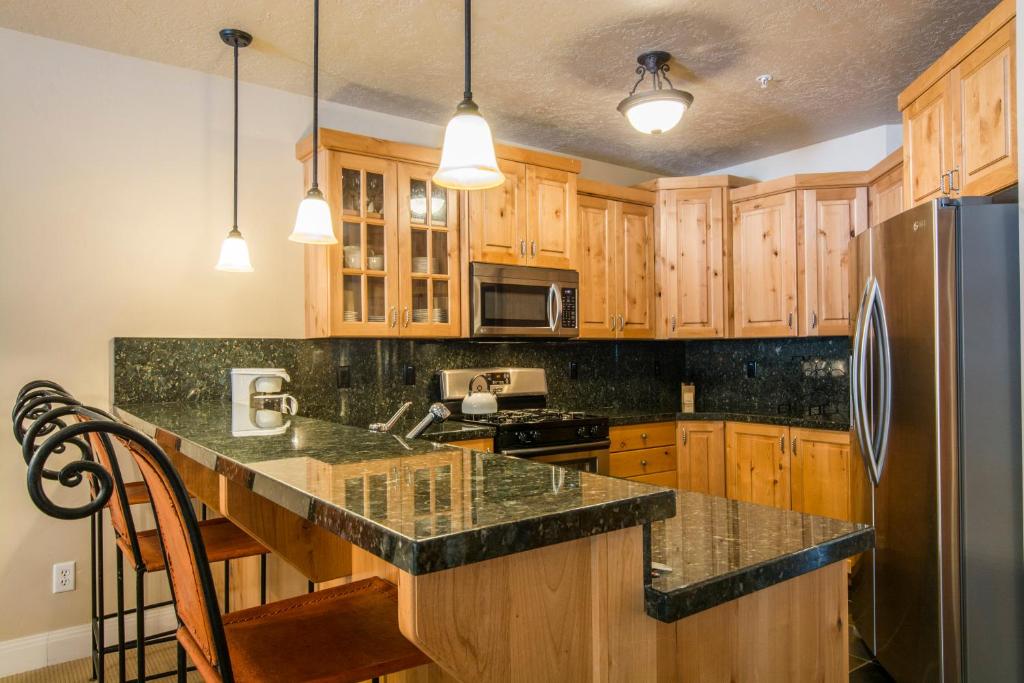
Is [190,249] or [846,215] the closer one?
[190,249]

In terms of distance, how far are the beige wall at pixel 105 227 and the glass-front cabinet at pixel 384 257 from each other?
31cm

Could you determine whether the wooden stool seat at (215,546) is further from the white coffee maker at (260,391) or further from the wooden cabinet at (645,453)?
the wooden cabinet at (645,453)

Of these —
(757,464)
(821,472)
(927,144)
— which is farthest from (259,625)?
(757,464)

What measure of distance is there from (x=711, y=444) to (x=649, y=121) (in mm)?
2069

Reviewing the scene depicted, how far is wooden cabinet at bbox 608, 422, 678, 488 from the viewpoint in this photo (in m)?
3.78

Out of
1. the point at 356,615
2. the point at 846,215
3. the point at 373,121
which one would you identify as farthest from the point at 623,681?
the point at 846,215

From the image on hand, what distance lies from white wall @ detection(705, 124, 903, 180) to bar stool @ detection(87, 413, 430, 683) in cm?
378

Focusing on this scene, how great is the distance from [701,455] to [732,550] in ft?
9.68

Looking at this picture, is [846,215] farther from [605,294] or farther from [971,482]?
[971,482]

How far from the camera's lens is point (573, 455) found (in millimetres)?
3445

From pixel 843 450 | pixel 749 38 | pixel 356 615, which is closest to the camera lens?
pixel 356 615

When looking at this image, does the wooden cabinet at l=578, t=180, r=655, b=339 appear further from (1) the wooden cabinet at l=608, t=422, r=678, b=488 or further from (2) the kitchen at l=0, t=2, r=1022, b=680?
(1) the wooden cabinet at l=608, t=422, r=678, b=488

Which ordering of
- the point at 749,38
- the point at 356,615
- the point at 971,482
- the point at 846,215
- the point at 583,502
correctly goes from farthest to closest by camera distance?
the point at 846,215, the point at 749,38, the point at 971,482, the point at 356,615, the point at 583,502

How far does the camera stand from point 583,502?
0.90m
